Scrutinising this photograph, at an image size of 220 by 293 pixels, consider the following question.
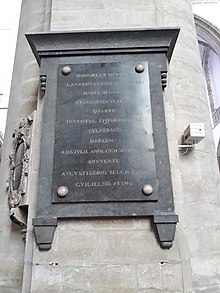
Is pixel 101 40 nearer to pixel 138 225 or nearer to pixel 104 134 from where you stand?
pixel 104 134

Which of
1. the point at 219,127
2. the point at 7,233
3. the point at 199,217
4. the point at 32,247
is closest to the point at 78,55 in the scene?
the point at 32,247

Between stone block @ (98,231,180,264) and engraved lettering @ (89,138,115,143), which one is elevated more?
engraved lettering @ (89,138,115,143)

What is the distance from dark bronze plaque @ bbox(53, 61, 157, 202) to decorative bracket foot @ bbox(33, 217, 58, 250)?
0.42ft

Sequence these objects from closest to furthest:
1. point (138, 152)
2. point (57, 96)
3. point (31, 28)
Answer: point (138, 152), point (57, 96), point (31, 28)

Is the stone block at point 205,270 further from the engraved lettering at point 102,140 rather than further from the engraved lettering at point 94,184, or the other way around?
the engraved lettering at point 102,140

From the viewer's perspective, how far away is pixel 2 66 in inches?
357

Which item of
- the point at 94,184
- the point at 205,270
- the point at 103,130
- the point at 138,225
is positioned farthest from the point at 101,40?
the point at 205,270

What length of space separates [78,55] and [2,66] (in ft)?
26.2

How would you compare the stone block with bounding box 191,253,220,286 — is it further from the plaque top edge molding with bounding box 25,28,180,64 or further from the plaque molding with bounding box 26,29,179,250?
the plaque top edge molding with bounding box 25,28,180,64

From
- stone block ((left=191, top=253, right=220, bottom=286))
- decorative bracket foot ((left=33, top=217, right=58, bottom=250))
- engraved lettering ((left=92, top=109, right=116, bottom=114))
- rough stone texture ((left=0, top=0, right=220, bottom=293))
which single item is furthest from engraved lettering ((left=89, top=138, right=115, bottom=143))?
stone block ((left=191, top=253, right=220, bottom=286))

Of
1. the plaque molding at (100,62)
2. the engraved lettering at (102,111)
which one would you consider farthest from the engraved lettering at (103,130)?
the plaque molding at (100,62)

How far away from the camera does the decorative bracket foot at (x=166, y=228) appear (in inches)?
60.9

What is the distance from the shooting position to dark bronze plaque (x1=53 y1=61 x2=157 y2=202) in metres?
1.64

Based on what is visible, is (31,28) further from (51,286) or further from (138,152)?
(51,286)
